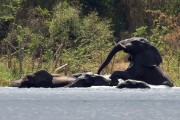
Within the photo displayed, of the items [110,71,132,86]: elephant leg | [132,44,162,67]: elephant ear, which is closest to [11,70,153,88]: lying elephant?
[110,71,132,86]: elephant leg

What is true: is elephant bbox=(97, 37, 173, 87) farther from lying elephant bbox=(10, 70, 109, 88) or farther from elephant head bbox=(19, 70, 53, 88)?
elephant head bbox=(19, 70, 53, 88)

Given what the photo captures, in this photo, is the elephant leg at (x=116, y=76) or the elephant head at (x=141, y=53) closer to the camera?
the elephant leg at (x=116, y=76)

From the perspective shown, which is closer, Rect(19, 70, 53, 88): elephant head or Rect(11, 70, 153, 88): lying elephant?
Rect(11, 70, 153, 88): lying elephant

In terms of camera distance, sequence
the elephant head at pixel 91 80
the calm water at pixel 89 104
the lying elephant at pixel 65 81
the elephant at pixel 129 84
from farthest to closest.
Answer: the elephant head at pixel 91 80
the lying elephant at pixel 65 81
the elephant at pixel 129 84
the calm water at pixel 89 104

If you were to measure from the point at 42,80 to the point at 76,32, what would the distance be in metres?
11.7

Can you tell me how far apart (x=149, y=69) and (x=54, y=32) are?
37.7 feet

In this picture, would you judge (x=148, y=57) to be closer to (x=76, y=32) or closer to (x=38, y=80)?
(x=38, y=80)

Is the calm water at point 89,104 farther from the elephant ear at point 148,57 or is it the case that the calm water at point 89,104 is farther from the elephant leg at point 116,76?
the elephant ear at point 148,57

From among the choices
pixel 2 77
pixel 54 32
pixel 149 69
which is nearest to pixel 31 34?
pixel 54 32

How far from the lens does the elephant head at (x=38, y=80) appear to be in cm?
3769

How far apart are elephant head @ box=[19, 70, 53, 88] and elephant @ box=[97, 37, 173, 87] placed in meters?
2.82

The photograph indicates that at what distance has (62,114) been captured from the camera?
2462cm

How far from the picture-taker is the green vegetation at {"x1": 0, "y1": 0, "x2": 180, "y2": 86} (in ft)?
144

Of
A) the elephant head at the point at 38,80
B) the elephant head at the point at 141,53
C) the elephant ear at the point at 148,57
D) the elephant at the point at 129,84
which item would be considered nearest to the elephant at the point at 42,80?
the elephant head at the point at 38,80
